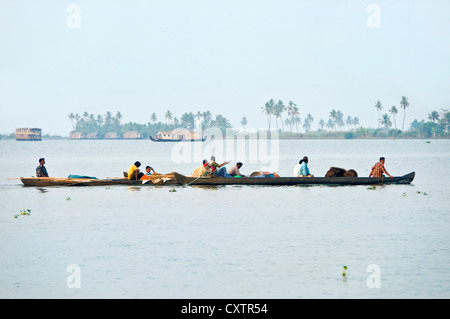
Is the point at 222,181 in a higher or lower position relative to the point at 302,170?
lower

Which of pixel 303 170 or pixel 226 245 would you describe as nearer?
pixel 226 245

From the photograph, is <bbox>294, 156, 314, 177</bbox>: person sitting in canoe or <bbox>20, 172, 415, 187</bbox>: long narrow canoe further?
<bbox>294, 156, 314, 177</bbox>: person sitting in canoe

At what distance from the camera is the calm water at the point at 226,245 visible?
46.2 ft

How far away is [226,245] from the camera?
18.5 meters

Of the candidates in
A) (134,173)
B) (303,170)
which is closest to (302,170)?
(303,170)

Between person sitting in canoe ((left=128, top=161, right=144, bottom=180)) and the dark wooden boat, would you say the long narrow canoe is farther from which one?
person sitting in canoe ((left=128, top=161, right=144, bottom=180))

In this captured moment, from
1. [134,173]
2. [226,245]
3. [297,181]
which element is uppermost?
[134,173]

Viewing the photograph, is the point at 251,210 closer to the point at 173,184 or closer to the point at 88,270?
the point at 173,184

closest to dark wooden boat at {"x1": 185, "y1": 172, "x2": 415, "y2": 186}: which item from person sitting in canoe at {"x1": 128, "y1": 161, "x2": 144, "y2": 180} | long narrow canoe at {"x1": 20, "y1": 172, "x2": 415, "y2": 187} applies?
long narrow canoe at {"x1": 20, "y1": 172, "x2": 415, "y2": 187}

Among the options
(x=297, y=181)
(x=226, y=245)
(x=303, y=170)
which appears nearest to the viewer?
(x=226, y=245)

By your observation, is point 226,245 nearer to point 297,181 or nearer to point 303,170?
point 297,181

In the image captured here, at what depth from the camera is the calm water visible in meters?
14.1
